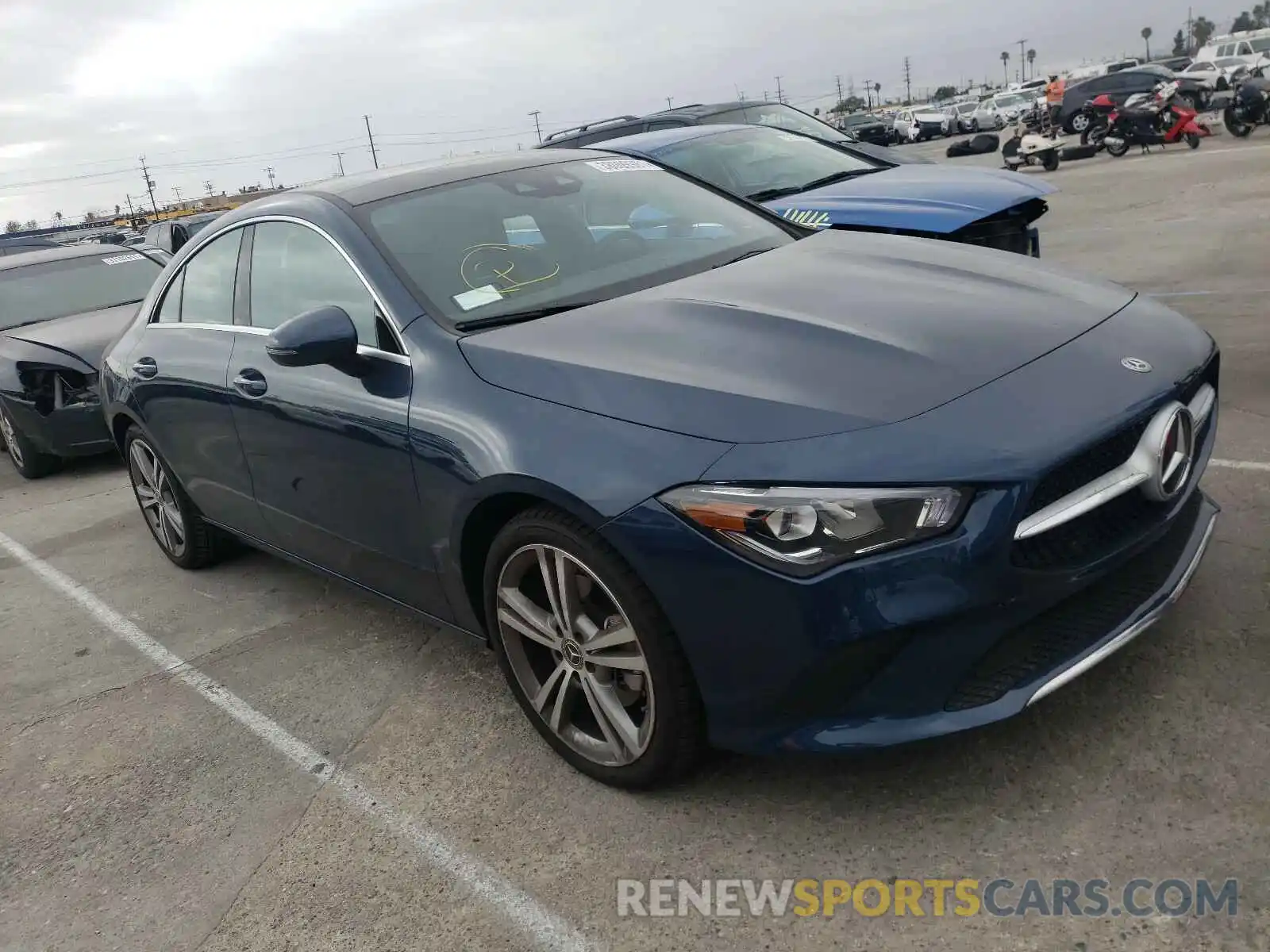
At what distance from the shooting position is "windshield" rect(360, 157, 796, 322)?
10.4 feet

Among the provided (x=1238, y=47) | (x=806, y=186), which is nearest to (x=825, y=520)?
(x=806, y=186)

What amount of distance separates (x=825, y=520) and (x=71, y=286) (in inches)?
328

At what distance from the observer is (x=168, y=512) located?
5.04 metres

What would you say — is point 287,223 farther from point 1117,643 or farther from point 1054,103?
point 1054,103

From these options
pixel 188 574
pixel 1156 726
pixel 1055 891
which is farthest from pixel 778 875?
pixel 188 574

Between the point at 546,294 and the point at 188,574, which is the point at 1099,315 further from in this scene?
the point at 188,574

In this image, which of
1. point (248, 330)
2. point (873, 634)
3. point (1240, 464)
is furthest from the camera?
point (1240, 464)

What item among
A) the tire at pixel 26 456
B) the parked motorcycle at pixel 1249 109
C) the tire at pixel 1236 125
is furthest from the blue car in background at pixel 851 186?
the tire at pixel 1236 125

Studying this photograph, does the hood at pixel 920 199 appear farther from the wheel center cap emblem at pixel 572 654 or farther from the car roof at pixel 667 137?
the wheel center cap emblem at pixel 572 654

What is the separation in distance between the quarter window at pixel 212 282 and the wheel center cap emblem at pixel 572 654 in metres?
2.08

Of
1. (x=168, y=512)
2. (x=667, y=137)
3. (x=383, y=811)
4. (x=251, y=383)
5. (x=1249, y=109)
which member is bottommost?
(x=383, y=811)

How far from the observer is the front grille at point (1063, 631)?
2.29 metres

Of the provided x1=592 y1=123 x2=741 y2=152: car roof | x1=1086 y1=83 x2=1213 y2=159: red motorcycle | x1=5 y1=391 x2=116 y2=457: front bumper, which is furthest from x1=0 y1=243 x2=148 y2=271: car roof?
x1=1086 y1=83 x2=1213 y2=159: red motorcycle

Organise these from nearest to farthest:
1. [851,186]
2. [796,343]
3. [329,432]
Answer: [796,343] < [329,432] < [851,186]
